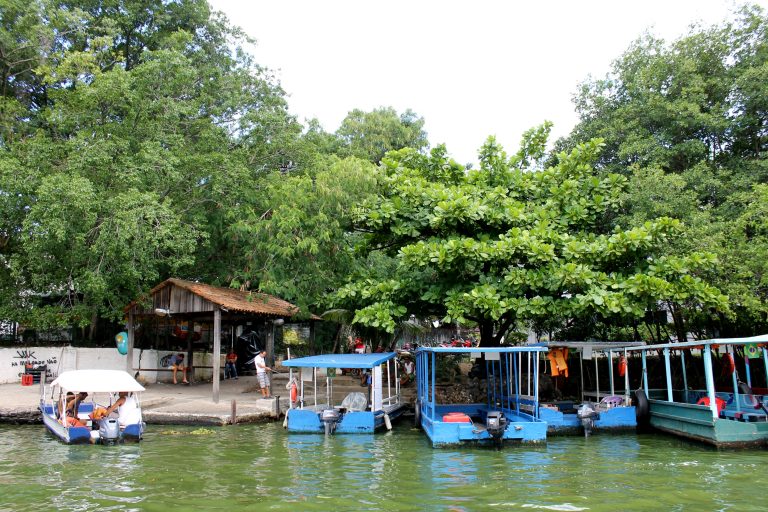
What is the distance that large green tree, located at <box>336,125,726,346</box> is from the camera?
44.5 feet

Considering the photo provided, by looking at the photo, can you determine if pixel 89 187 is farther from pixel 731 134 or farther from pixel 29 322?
pixel 731 134

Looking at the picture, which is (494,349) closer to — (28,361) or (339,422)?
(339,422)

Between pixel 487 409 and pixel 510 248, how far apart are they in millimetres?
4664

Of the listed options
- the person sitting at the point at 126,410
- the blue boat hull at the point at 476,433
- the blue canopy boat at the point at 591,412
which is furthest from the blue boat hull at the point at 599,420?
the person sitting at the point at 126,410

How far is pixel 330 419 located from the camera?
1355 centimetres

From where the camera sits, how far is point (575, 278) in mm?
13266

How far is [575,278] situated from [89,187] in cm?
1254

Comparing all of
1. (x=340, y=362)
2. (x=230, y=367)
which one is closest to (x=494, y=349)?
(x=340, y=362)

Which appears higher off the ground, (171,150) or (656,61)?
(656,61)

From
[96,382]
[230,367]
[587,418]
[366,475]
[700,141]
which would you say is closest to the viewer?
[366,475]

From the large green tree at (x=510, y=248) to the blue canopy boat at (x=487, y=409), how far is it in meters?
1.14

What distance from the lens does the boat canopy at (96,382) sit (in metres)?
11.7

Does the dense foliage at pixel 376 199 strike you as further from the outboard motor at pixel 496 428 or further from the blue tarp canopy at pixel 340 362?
the outboard motor at pixel 496 428

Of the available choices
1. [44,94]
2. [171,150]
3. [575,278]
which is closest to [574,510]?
[575,278]
